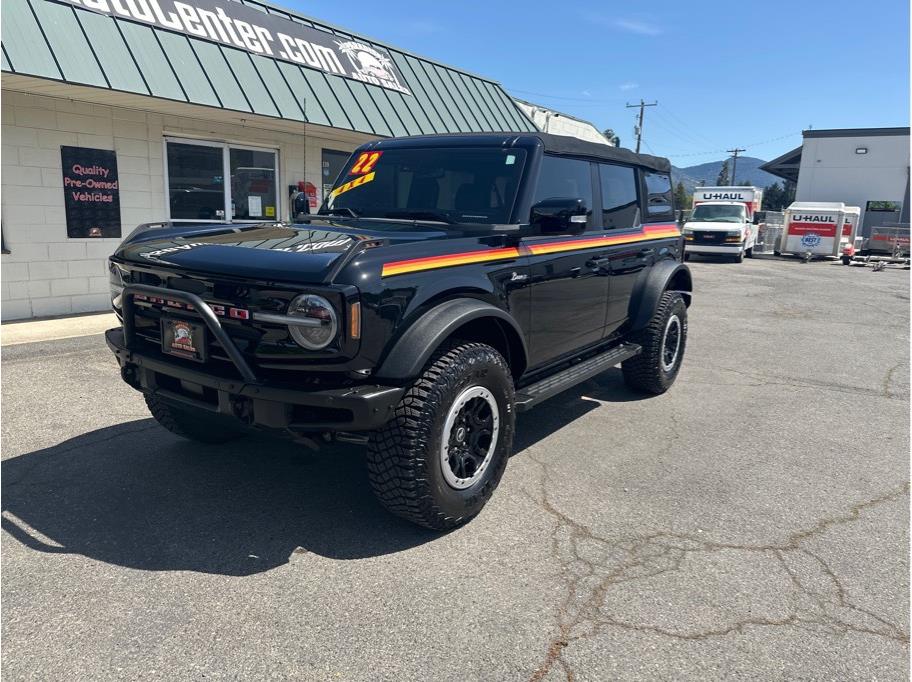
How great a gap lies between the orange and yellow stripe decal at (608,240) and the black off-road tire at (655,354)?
0.56 metres

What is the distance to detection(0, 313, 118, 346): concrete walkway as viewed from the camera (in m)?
7.04

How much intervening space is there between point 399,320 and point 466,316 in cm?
37

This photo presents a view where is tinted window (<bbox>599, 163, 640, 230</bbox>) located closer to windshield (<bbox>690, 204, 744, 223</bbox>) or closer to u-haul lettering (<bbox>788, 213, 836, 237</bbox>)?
windshield (<bbox>690, 204, 744, 223</bbox>)

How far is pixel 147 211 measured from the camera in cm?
892

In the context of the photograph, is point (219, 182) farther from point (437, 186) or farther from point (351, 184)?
point (437, 186)

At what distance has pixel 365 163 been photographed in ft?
15.0

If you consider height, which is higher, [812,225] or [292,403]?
[812,225]

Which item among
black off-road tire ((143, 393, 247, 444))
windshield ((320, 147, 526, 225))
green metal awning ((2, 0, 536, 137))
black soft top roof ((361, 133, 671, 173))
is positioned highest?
green metal awning ((2, 0, 536, 137))

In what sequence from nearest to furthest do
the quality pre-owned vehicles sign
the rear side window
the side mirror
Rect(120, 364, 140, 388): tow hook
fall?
Rect(120, 364, 140, 388): tow hook, the side mirror, the rear side window, the quality pre-owned vehicles sign

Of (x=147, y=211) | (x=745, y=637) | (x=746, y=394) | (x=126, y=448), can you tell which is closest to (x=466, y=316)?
(x=745, y=637)

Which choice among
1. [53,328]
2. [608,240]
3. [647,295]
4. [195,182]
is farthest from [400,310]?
[195,182]

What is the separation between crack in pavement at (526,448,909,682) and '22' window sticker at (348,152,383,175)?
2547 mm

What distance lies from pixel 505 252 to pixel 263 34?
7.56 metres

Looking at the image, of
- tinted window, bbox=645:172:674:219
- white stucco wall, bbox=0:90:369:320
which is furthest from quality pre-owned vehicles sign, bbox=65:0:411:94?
tinted window, bbox=645:172:674:219
